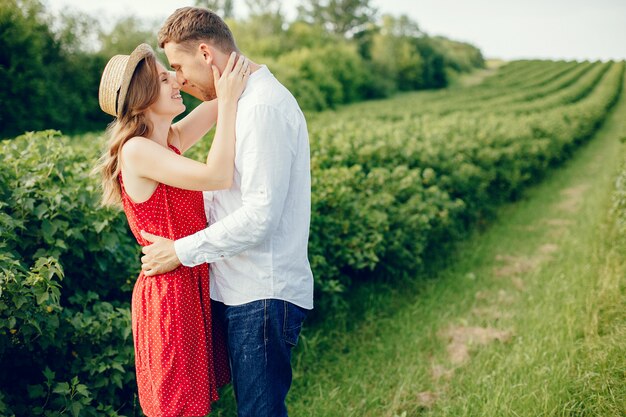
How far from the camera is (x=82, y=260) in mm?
3102

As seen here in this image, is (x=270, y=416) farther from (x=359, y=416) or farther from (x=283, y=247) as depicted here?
(x=359, y=416)

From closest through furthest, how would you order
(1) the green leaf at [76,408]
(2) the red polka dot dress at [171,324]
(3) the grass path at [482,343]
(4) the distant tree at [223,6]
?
(2) the red polka dot dress at [171,324] → (1) the green leaf at [76,408] → (3) the grass path at [482,343] → (4) the distant tree at [223,6]

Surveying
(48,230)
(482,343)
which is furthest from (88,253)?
(482,343)

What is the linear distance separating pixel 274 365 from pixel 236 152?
2.87 ft

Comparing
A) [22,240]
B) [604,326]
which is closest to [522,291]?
[604,326]

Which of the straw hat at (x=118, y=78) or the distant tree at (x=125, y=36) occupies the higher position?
the distant tree at (x=125, y=36)

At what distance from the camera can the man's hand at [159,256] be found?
6.64ft

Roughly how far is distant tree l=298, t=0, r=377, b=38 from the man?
7614cm

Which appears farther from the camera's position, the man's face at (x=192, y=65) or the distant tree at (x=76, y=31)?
the distant tree at (x=76, y=31)

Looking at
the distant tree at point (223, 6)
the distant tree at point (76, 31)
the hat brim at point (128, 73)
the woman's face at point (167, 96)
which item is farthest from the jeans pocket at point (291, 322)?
the distant tree at point (223, 6)

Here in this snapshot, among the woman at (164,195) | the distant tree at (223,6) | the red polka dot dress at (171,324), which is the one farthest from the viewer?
the distant tree at (223,6)

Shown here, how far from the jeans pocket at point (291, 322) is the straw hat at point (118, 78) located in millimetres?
1050

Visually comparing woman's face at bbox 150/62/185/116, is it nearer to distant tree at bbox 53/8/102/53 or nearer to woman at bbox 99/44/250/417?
woman at bbox 99/44/250/417

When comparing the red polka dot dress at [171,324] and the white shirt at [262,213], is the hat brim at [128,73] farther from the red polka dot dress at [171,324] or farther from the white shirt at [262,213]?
the white shirt at [262,213]
